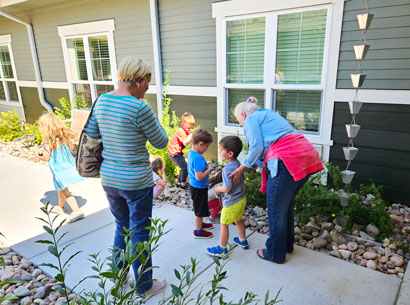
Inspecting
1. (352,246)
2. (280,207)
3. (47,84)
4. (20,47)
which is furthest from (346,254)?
(20,47)

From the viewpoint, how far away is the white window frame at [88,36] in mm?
6520

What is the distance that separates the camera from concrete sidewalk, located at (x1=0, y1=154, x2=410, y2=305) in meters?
2.28

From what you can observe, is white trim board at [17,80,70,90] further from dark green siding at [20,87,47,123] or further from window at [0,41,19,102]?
window at [0,41,19,102]

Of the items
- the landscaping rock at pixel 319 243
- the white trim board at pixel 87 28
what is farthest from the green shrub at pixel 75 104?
the landscaping rock at pixel 319 243

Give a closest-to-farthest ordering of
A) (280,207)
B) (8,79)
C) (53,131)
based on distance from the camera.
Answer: (280,207)
(53,131)
(8,79)

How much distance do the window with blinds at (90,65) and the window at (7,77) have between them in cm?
361

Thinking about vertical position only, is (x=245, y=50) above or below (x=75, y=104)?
above

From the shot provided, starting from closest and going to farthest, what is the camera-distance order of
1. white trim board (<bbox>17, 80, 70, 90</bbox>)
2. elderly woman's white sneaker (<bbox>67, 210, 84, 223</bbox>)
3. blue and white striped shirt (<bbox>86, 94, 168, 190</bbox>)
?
blue and white striped shirt (<bbox>86, 94, 168, 190</bbox>), elderly woman's white sneaker (<bbox>67, 210, 84, 223</bbox>), white trim board (<bbox>17, 80, 70, 90</bbox>)

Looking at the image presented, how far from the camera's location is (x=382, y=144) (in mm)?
3879

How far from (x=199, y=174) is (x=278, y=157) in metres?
0.79

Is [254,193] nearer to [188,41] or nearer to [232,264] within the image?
[232,264]

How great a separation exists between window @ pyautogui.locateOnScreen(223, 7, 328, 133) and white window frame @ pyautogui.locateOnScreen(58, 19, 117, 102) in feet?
9.62

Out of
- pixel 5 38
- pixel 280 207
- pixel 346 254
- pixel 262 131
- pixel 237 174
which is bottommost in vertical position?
pixel 346 254

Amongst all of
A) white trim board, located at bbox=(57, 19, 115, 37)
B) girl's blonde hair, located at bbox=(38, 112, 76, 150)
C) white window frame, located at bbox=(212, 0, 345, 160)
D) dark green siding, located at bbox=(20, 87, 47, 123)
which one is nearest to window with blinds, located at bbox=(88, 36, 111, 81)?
white trim board, located at bbox=(57, 19, 115, 37)
